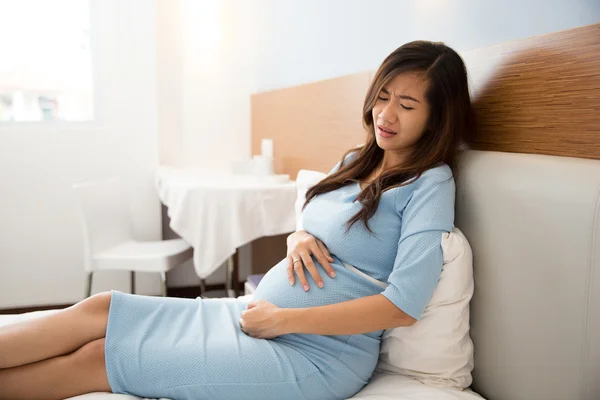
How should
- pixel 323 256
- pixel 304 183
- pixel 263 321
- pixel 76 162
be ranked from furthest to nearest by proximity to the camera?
pixel 76 162, pixel 304 183, pixel 323 256, pixel 263 321

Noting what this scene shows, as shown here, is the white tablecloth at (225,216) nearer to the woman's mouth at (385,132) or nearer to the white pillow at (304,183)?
the white pillow at (304,183)

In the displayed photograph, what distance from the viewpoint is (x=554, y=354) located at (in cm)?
95

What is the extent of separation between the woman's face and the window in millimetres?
2447

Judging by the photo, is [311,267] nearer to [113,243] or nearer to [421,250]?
[421,250]

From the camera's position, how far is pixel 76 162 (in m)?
3.20

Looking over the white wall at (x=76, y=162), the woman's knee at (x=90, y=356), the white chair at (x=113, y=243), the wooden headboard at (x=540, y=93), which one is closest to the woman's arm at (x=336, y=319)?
the woman's knee at (x=90, y=356)

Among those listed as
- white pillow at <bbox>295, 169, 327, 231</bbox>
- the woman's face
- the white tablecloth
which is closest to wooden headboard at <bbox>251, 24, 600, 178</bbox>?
the woman's face

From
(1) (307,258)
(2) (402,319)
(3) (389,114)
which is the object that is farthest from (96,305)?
(3) (389,114)

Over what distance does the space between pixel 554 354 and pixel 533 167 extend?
0.32 m

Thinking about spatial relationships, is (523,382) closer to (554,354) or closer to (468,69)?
(554,354)

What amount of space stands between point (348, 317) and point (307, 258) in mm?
192

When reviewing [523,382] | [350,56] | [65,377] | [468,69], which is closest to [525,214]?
[523,382]

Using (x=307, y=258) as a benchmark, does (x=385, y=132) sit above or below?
above

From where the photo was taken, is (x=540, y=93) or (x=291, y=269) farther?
(x=291, y=269)
